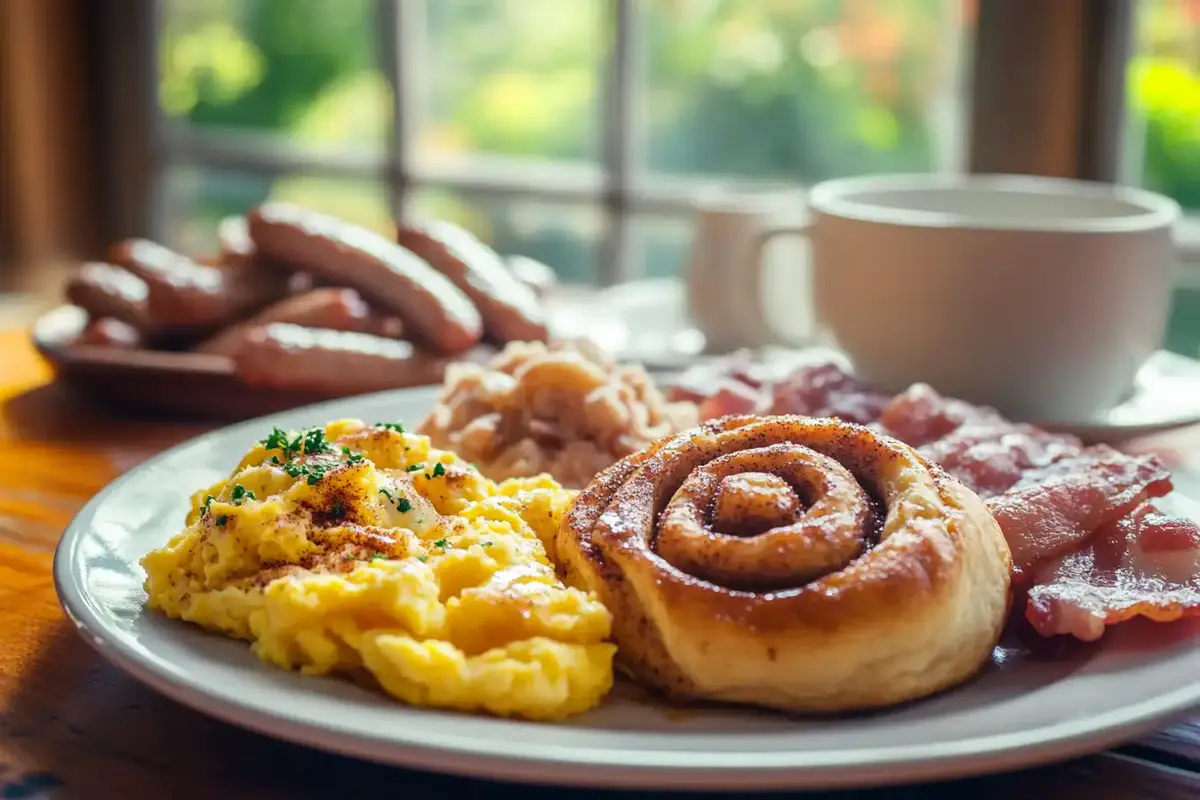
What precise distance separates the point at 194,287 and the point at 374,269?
1.00 feet

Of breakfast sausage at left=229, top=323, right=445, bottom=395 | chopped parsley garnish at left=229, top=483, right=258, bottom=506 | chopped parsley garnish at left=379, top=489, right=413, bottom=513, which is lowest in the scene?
breakfast sausage at left=229, top=323, right=445, bottom=395

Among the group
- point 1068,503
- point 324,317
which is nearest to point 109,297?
point 324,317

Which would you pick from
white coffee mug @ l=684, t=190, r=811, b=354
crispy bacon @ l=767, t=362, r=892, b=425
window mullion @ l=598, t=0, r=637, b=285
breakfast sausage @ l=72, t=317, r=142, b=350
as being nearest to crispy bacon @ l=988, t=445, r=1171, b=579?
crispy bacon @ l=767, t=362, r=892, b=425

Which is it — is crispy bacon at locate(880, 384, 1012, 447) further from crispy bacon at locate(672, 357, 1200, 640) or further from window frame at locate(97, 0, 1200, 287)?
window frame at locate(97, 0, 1200, 287)

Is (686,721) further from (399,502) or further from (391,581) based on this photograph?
(399,502)

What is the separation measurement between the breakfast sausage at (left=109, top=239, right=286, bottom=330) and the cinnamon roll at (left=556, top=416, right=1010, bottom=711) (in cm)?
125

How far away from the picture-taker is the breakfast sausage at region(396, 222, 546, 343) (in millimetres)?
2152

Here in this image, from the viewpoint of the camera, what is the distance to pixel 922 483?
1.04m

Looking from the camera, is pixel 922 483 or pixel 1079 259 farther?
pixel 1079 259

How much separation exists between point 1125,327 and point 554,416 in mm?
866

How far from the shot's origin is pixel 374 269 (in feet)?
7.01

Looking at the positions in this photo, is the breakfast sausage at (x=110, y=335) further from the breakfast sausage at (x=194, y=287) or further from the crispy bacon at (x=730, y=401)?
the crispy bacon at (x=730, y=401)

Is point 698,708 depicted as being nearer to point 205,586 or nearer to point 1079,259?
point 205,586

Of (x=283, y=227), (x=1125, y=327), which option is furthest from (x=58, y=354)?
(x=1125, y=327)
